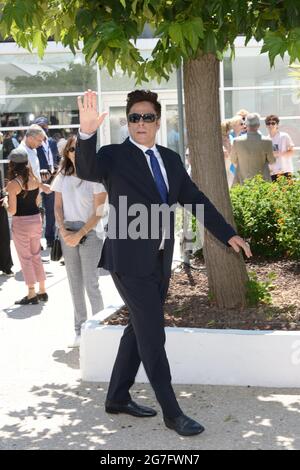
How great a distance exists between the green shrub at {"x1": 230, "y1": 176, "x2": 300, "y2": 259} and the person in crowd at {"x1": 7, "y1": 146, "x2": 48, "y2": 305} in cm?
234

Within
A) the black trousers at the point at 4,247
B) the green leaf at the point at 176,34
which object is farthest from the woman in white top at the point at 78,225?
the black trousers at the point at 4,247

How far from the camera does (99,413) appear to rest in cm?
535

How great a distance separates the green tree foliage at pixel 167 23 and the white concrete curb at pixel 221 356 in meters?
1.98

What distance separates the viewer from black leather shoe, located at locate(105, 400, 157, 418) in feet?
17.1

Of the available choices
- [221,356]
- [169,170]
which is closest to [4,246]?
[221,356]

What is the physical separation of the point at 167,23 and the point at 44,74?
49.6 ft

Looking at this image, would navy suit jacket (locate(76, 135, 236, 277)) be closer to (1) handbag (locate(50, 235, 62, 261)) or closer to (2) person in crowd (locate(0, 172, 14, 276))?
(1) handbag (locate(50, 235, 62, 261))

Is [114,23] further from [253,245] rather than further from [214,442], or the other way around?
[253,245]

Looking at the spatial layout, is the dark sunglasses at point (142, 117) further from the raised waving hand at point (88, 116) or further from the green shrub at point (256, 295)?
the green shrub at point (256, 295)

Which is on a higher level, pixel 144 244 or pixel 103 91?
pixel 103 91

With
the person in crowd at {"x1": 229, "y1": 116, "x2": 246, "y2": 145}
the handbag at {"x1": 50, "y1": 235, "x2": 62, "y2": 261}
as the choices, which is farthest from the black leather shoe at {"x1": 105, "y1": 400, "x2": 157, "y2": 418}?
the person in crowd at {"x1": 229, "y1": 116, "x2": 246, "y2": 145}

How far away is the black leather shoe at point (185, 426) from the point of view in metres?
4.80

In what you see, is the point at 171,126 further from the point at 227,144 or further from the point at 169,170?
the point at 169,170

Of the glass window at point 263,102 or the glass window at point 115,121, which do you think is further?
the glass window at point 263,102
